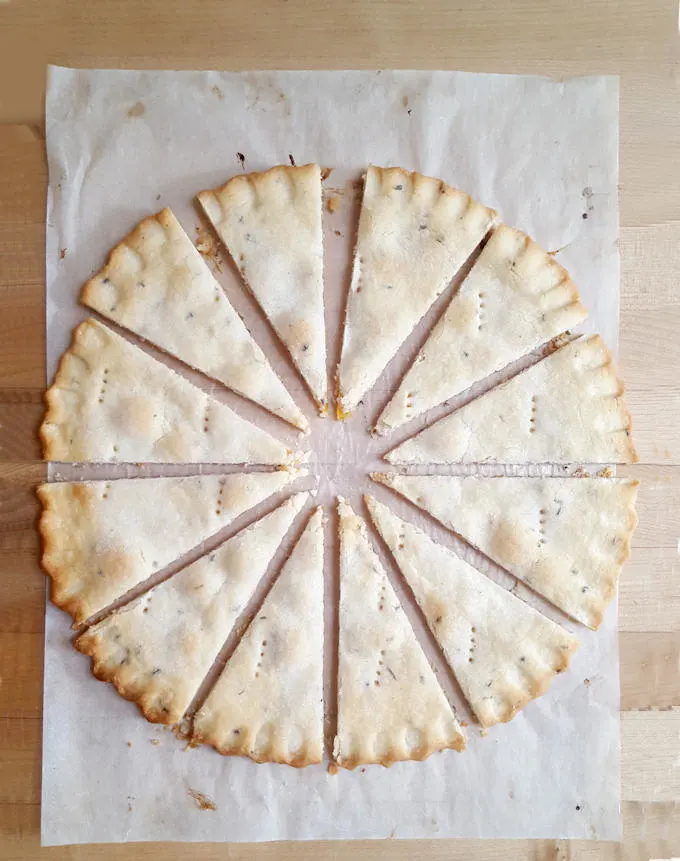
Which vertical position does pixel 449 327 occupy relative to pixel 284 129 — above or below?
below

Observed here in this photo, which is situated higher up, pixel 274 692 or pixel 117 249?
pixel 117 249

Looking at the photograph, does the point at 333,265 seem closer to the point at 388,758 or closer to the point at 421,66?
the point at 421,66

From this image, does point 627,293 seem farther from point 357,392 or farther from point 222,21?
point 222,21

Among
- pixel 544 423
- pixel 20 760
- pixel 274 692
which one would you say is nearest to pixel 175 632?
pixel 274 692

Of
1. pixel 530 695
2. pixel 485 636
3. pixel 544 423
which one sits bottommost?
pixel 530 695

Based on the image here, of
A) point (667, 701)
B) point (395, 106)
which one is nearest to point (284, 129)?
point (395, 106)

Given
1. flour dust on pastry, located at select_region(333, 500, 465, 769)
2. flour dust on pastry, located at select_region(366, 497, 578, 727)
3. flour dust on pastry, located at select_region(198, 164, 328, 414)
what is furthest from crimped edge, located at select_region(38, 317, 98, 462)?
flour dust on pastry, located at select_region(366, 497, 578, 727)
